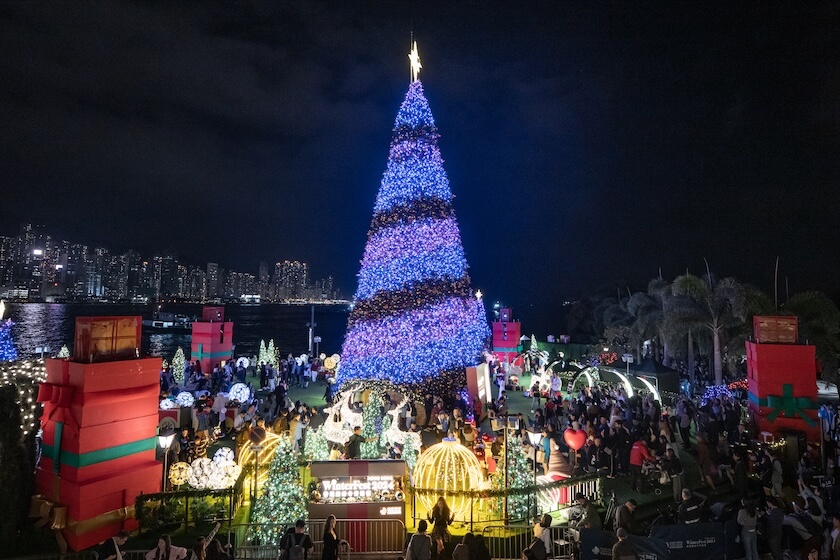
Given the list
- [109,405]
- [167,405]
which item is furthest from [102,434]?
[167,405]

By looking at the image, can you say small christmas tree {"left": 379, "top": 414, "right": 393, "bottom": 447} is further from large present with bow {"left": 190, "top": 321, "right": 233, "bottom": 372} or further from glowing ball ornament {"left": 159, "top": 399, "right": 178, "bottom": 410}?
large present with bow {"left": 190, "top": 321, "right": 233, "bottom": 372}

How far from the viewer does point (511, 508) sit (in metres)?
9.53

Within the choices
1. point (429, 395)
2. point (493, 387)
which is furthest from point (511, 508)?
point (493, 387)

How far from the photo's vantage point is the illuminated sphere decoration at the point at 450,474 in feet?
30.8

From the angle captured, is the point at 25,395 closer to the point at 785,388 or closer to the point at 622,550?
the point at 622,550

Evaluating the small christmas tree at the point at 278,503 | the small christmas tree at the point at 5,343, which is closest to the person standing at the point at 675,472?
the small christmas tree at the point at 278,503

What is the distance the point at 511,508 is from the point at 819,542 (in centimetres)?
490

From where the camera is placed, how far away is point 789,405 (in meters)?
14.2

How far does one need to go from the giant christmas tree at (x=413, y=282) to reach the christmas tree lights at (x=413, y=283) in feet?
0.13

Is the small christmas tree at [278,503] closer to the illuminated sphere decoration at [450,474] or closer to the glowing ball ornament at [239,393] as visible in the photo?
the illuminated sphere decoration at [450,474]

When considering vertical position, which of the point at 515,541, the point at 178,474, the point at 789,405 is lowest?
Result: the point at 515,541

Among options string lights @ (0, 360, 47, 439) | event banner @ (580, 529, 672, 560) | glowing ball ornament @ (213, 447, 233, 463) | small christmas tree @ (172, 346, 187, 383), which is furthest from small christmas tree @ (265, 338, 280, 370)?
event banner @ (580, 529, 672, 560)

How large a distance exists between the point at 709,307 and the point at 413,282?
16.1 meters

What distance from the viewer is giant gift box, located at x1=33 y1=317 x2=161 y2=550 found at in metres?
8.64
